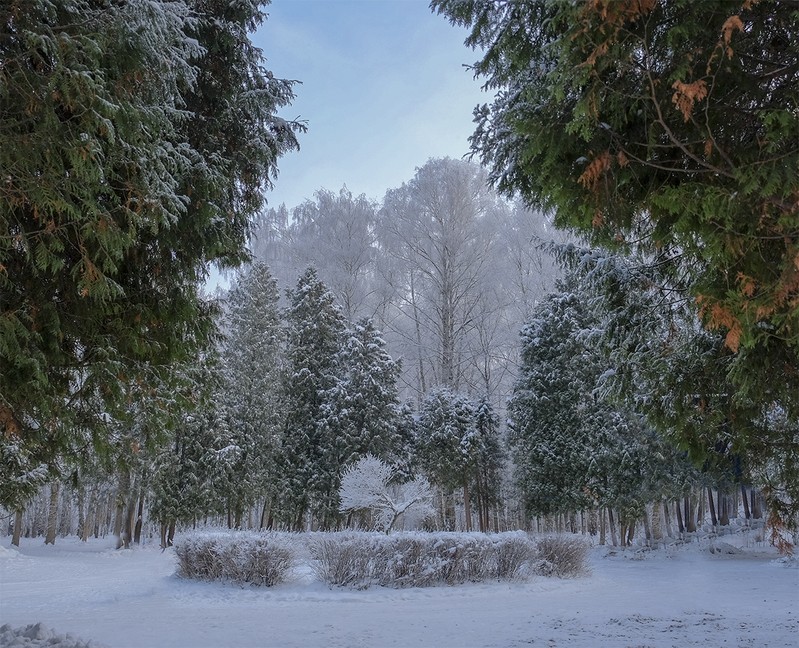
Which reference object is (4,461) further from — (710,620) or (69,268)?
(710,620)

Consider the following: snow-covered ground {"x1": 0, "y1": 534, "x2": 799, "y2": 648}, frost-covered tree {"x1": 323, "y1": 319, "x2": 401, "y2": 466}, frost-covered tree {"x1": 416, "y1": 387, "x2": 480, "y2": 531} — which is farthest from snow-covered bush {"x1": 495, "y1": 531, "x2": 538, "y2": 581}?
frost-covered tree {"x1": 323, "y1": 319, "x2": 401, "y2": 466}

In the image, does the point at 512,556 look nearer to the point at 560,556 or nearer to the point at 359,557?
the point at 560,556

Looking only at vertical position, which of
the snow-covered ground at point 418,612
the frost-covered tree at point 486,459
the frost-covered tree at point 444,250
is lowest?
the snow-covered ground at point 418,612

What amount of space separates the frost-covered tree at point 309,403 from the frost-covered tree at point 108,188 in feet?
53.6

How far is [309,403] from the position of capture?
21.8m

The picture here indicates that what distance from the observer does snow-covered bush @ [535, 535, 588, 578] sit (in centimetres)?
1258

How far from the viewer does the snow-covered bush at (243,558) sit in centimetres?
1062

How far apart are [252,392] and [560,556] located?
530 inches

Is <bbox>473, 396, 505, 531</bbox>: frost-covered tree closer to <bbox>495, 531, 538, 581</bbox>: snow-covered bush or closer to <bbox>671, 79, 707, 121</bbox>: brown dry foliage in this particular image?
<bbox>495, 531, 538, 581</bbox>: snow-covered bush

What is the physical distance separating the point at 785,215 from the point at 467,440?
19.0 metres

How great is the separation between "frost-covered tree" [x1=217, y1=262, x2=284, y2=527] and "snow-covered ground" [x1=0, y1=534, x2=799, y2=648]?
718 centimetres

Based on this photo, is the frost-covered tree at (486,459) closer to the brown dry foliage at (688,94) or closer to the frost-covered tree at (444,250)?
the frost-covered tree at (444,250)

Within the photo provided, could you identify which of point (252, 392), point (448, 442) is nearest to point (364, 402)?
point (448, 442)

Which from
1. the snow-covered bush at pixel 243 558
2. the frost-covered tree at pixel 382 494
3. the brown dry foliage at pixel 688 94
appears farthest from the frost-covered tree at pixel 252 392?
the brown dry foliage at pixel 688 94
